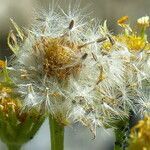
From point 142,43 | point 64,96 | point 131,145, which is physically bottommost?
point 131,145

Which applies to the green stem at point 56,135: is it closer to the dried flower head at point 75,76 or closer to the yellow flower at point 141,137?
the dried flower head at point 75,76

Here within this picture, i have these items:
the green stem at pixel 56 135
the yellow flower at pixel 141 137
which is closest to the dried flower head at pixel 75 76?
the green stem at pixel 56 135

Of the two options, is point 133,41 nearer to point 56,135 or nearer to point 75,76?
point 75,76

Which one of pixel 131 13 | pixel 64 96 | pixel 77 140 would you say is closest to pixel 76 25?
pixel 64 96

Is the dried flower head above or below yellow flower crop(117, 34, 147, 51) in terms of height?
below

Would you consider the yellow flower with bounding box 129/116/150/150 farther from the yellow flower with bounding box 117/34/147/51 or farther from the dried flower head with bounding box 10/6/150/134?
the yellow flower with bounding box 117/34/147/51

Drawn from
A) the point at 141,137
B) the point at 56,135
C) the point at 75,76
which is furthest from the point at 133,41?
the point at 141,137

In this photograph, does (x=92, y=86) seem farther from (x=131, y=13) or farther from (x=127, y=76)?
(x=131, y=13)

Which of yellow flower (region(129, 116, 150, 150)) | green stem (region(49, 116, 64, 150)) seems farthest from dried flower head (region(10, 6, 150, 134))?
yellow flower (region(129, 116, 150, 150))
